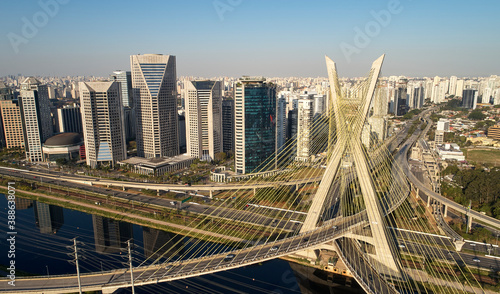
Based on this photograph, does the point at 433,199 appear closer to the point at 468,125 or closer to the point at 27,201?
the point at 27,201

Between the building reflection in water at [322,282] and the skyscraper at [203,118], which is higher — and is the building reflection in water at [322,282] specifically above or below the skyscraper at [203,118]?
below

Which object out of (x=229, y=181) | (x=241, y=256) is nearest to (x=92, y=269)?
(x=241, y=256)

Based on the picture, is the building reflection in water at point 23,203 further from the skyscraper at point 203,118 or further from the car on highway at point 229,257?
the car on highway at point 229,257

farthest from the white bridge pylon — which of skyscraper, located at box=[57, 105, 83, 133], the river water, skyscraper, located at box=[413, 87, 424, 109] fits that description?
skyscraper, located at box=[413, 87, 424, 109]

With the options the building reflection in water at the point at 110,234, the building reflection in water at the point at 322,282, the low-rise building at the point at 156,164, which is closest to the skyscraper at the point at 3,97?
the low-rise building at the point at 156,164

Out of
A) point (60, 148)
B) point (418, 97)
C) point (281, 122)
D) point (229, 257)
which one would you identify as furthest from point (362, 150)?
point (418, 97)
